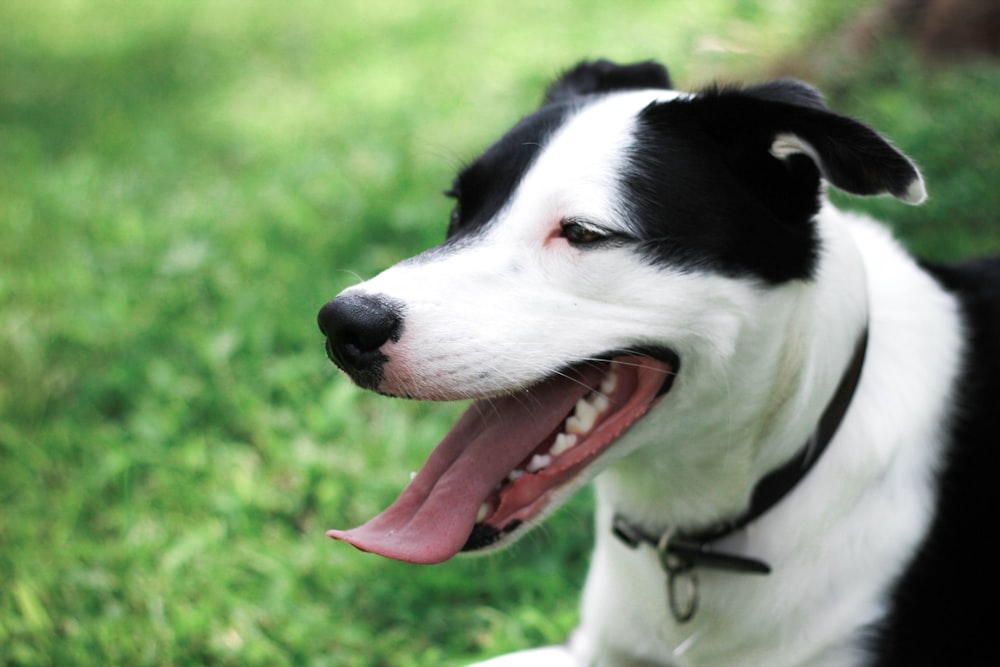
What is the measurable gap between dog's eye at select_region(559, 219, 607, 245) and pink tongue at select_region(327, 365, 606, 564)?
247mm

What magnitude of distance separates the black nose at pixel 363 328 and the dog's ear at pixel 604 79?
906 mm

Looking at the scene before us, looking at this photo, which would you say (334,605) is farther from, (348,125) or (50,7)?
(50,7)

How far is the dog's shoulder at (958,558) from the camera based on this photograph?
2.04m

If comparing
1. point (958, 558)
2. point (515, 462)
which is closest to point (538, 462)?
point (515, 462)

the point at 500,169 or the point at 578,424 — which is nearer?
the point at 578,424

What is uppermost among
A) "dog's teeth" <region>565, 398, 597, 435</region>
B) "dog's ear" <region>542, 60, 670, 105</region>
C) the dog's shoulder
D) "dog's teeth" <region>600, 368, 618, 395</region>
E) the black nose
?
"dog's ear" <region>542, 60, 670, 105</region>

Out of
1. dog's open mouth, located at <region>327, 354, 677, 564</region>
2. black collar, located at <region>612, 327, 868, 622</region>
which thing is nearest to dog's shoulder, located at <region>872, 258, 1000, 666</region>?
black collar, located at <region>612, 327, 868, 622</region>

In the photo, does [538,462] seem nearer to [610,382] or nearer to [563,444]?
[563,444]

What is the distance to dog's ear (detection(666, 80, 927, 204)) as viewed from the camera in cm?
172

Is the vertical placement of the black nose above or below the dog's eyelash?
below

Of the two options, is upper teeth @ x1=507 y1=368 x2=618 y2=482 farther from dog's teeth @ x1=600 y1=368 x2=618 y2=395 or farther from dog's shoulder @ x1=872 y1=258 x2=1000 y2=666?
dog's shoulder @ x1=872 y1=258 x2=1000 y2=666

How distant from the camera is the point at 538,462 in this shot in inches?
76.2

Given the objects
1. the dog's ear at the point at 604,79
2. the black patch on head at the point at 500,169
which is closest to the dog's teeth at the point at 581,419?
the black patch on head at the point at 500,169

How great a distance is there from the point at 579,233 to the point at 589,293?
0.39 ft
